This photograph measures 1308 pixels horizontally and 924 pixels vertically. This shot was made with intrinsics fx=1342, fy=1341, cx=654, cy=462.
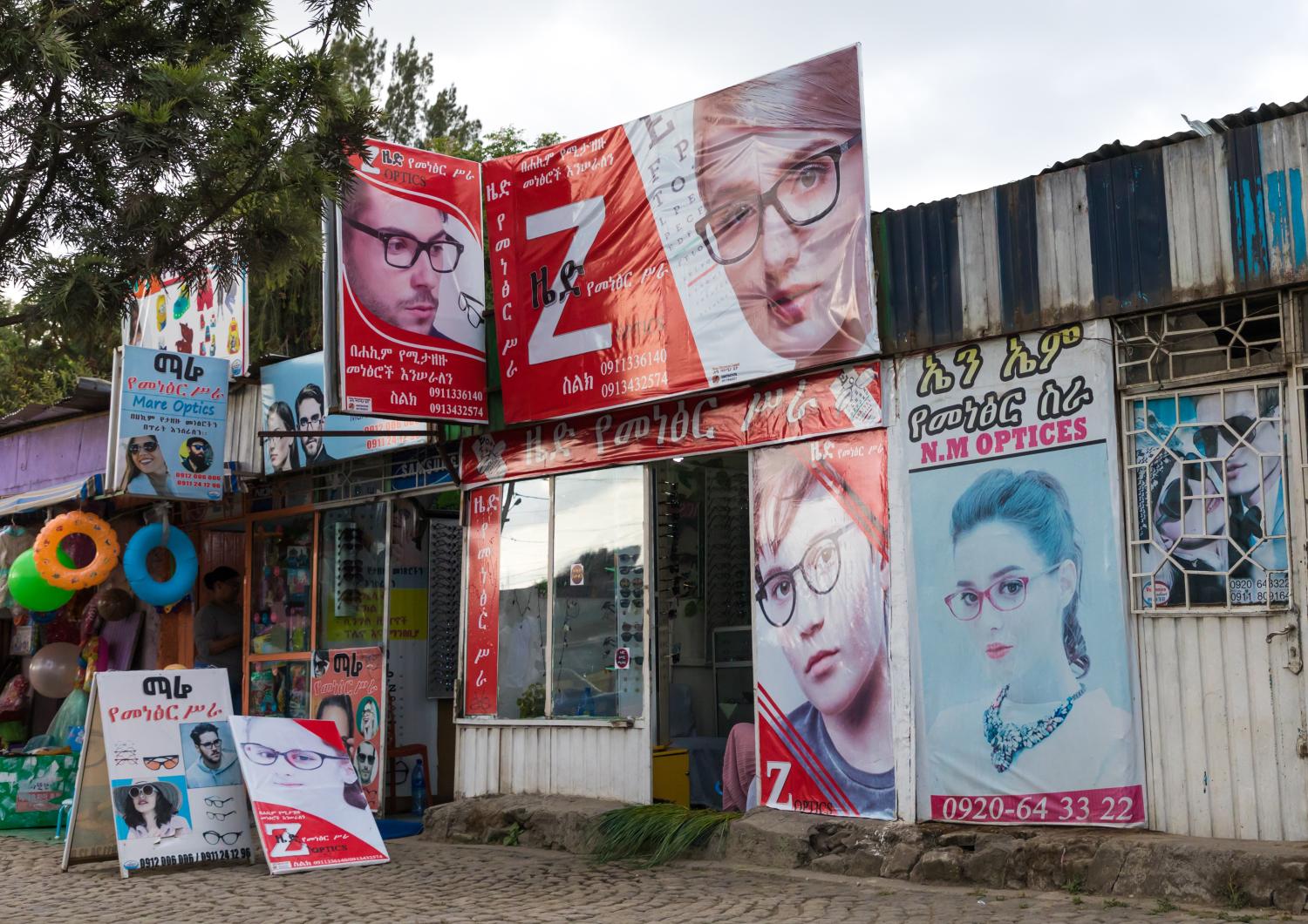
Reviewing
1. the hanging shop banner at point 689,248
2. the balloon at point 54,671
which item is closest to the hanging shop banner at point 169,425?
the hanging shop banner at point 689,248

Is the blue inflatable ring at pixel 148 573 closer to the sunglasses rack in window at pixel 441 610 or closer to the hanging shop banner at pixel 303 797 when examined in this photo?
the sunglasses rack in window at pixel 441 610

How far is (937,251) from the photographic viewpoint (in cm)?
816

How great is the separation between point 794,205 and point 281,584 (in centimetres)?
672

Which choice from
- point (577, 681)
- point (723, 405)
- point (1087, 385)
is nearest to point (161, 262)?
point (723, 405)

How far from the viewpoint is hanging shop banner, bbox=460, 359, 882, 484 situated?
8555 millimetres

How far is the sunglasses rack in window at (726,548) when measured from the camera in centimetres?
1127

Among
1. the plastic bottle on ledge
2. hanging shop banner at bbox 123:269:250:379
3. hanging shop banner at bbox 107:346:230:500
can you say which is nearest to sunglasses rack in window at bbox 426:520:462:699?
the plastic bottle on ledge

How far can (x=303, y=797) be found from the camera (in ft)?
28.5

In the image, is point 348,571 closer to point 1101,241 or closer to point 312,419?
point 312,419

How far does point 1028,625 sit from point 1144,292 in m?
1.93

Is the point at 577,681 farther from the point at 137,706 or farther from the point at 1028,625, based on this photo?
the point at 1028,625

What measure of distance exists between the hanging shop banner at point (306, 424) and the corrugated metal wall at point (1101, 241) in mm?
4700

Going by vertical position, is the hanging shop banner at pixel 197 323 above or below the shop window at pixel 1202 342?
above

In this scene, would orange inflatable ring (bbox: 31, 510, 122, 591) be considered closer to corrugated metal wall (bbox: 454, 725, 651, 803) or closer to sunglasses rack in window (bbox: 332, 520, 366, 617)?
sunglasses rack in window (bbox: 332, 520, 366, 617)
